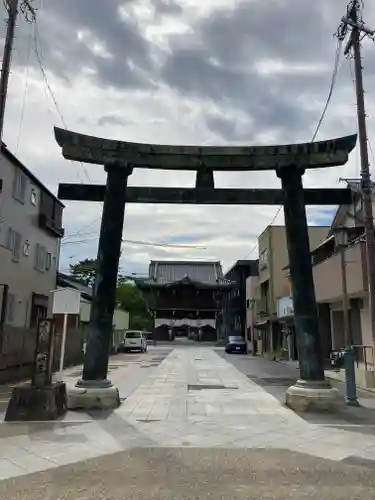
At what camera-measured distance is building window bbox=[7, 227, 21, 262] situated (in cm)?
1916

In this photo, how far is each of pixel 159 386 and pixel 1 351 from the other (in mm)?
5577

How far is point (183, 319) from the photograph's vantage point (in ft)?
212

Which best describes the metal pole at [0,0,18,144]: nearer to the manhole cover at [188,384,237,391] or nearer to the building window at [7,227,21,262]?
the building window at [7,227,21,262]

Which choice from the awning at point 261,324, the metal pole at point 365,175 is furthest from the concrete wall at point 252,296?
the metal pole at point 365,175

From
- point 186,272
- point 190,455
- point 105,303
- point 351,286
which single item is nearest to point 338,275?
point 351,286

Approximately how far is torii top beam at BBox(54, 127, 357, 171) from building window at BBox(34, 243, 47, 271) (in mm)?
12184

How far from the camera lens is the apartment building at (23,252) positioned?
58.5 feet

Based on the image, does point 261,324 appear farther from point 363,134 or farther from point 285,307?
point 363,134

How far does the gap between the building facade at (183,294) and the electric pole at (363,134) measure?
45486 millimetres

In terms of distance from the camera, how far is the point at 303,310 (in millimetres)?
11016

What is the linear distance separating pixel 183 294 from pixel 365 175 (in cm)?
4806

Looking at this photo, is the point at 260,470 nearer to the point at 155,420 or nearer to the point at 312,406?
the point at 155,420

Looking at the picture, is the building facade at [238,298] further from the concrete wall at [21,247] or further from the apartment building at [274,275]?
the concrete wall at [21,247]

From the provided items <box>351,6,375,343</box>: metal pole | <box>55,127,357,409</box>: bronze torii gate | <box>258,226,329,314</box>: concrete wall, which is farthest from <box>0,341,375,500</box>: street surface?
<box>258,226,329,314</box>: concrete wall
